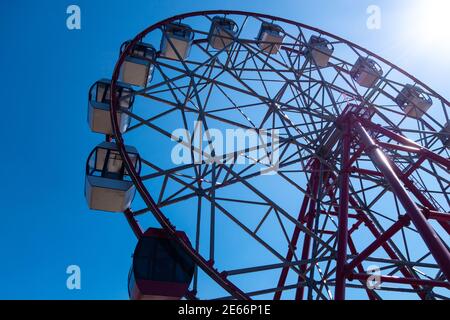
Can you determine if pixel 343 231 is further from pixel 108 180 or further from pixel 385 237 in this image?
pixel 108 180

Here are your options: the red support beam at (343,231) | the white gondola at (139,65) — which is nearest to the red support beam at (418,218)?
the red support beam at (343,231)

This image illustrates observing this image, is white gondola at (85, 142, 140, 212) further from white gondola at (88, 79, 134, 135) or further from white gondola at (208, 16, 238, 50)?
white gondola at (208, 16, 238, 50)

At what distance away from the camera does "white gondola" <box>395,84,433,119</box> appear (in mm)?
14539

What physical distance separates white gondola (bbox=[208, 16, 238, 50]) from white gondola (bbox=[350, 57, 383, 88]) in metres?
4.71

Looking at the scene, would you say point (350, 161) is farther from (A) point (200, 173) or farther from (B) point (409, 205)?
(A) point (200, 173)

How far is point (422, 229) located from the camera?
5.04 metres

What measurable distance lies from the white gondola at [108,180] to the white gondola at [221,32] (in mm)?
6074

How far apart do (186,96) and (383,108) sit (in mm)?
6587

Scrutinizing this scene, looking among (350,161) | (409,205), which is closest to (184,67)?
(350,161)

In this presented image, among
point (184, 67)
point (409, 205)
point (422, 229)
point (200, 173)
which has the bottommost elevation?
point (422, 229)

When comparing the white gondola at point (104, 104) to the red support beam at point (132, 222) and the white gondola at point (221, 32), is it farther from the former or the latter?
the white gondola at point (221, 32)

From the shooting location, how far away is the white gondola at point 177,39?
509 inches

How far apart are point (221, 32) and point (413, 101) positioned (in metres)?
7.41

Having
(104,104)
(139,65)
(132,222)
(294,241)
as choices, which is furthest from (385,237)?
(139,65)
